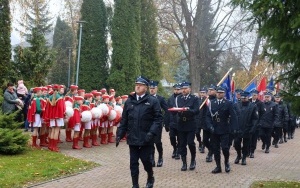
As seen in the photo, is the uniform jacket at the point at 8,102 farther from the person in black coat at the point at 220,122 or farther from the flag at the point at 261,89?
the flag at the point at 261,89

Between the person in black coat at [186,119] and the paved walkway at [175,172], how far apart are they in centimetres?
63

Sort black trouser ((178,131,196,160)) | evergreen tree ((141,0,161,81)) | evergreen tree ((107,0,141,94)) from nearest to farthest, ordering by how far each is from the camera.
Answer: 1. black trouser ((178,131,196,160))
2. evergreen tree ((107,0,141,94))
3. evergreen tree ((141,0,161,81))

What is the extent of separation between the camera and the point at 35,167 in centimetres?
1102

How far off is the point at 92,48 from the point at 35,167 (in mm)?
18549

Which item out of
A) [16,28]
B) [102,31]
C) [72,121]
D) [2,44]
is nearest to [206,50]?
[102,31]

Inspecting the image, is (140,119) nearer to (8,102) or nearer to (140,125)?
(140,125)

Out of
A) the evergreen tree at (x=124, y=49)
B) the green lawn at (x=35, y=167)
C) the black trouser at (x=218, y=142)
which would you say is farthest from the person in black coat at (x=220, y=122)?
the evergreen tree at (x=124, y=49)

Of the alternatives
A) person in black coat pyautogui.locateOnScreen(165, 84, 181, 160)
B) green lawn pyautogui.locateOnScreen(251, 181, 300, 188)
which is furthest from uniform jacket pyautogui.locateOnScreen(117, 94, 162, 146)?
person in black coat pyautogui.locateOnScreen(165, 84, 181, 160)

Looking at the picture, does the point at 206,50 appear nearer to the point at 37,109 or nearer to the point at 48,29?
the point at 48,29

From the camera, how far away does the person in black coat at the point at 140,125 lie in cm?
883

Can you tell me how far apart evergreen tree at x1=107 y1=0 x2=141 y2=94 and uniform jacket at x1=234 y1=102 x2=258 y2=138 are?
14695 millimetres

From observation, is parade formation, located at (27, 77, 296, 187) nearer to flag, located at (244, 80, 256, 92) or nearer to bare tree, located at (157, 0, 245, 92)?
flag, located at (244, 80, 256, 92)

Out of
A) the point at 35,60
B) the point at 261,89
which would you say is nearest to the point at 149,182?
the point at 261,89

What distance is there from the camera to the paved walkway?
9938mm
